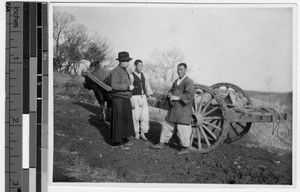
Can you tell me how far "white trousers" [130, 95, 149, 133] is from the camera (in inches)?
143

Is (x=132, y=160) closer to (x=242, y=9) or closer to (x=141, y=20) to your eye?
(x=141, y=20)

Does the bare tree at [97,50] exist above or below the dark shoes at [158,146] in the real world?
above

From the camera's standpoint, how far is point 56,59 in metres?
3.64

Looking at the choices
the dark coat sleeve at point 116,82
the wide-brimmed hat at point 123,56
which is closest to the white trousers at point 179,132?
the dark coat sleeve at point 116,82

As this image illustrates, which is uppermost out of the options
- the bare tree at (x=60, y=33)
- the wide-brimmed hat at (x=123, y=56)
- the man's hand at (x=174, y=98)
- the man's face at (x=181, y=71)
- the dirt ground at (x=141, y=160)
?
the bare tree at (x=60, y=33)

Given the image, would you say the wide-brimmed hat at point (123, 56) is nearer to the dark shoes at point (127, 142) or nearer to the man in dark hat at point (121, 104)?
the man in dark hat at point (121, 104)

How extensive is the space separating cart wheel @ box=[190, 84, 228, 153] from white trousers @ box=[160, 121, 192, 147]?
5 cm

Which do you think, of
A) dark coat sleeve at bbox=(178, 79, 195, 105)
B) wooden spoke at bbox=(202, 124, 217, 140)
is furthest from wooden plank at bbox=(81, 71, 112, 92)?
wooden spoke at bbox=(202, 124, 217, 140)

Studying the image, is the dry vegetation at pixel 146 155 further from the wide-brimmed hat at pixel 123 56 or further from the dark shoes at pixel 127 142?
the wide-brimmed hat at pixel 123 56

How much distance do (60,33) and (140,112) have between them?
107 cm

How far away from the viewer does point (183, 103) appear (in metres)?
3.62

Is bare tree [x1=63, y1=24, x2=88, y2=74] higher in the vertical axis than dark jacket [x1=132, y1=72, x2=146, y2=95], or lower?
higher

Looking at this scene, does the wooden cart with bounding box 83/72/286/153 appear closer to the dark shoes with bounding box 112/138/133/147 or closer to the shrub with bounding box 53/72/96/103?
the shrub with bounding box 53/72/96/103

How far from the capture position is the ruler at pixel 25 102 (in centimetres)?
358
